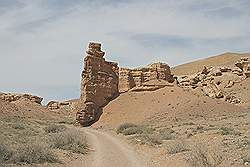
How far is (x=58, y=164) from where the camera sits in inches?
644

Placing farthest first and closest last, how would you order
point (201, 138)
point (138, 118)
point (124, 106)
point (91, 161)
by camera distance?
point (124, 106) < point (138, 118) < point (201, 138) < point (91, 161)

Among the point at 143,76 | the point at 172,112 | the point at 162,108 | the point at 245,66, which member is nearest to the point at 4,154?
the point at 172,112

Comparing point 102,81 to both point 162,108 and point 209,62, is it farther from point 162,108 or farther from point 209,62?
point 209,62

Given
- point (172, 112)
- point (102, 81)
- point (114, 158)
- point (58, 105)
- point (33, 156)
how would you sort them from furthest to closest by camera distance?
point (58, 105) → point (102, 81) → point (172, 112) → point (114, 158) → point (33, 156)

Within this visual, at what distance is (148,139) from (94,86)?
999 inches

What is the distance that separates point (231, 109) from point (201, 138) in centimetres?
2467

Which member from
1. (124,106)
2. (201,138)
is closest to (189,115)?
(124,106)

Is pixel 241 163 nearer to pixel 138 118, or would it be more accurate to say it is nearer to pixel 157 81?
pixel 138 118

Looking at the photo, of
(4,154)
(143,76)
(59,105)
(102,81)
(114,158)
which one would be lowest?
(114,158)

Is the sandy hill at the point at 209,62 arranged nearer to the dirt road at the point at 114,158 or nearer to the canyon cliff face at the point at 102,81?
the canyon cliff face at the point at 102,81

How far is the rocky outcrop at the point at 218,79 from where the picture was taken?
2391 inches

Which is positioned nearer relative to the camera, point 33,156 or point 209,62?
point 33,156

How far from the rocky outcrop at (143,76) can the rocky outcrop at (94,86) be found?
91.9 inches

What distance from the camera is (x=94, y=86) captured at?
50.5 meters
